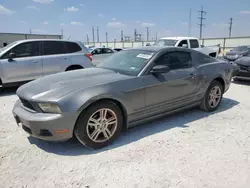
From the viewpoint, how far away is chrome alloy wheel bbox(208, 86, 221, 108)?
4.69m

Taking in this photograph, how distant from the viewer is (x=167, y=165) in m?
2.75

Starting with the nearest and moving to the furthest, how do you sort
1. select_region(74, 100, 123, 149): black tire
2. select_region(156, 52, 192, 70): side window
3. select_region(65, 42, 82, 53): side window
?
select_region(74, 100, 123, 149): black tire < select_region(156, 52, 192, 70): side window < select_region(65, 42, 82, 53): side window

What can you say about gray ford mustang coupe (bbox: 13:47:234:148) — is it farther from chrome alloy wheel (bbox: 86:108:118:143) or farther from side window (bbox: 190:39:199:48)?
side window (bbox: 190:39:199:48)

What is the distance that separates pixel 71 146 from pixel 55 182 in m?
0.81

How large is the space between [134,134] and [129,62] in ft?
4.25

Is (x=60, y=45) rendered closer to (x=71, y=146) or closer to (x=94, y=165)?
(x=71, y=146)

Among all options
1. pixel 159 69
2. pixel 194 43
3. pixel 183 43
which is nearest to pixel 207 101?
pixel 159 69

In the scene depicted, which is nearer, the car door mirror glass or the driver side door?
the driver side door

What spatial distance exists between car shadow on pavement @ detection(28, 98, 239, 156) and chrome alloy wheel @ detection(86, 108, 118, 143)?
18 centimetres

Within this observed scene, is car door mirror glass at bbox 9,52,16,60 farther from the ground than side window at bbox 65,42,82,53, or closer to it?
closer to it

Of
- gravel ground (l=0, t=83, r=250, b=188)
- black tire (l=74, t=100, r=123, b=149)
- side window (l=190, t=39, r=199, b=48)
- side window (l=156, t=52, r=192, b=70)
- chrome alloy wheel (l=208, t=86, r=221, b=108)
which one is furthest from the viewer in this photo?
side window (l=190, t=39, r=199, b=48)

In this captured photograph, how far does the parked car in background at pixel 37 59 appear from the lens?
21.2ft

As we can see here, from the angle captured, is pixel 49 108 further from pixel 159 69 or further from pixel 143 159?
pixel 159 69

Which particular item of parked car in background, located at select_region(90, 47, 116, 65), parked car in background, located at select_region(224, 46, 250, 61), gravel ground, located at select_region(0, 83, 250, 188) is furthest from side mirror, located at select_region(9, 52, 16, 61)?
parked car in background, located at select_region(224, 46, 250, 61)
